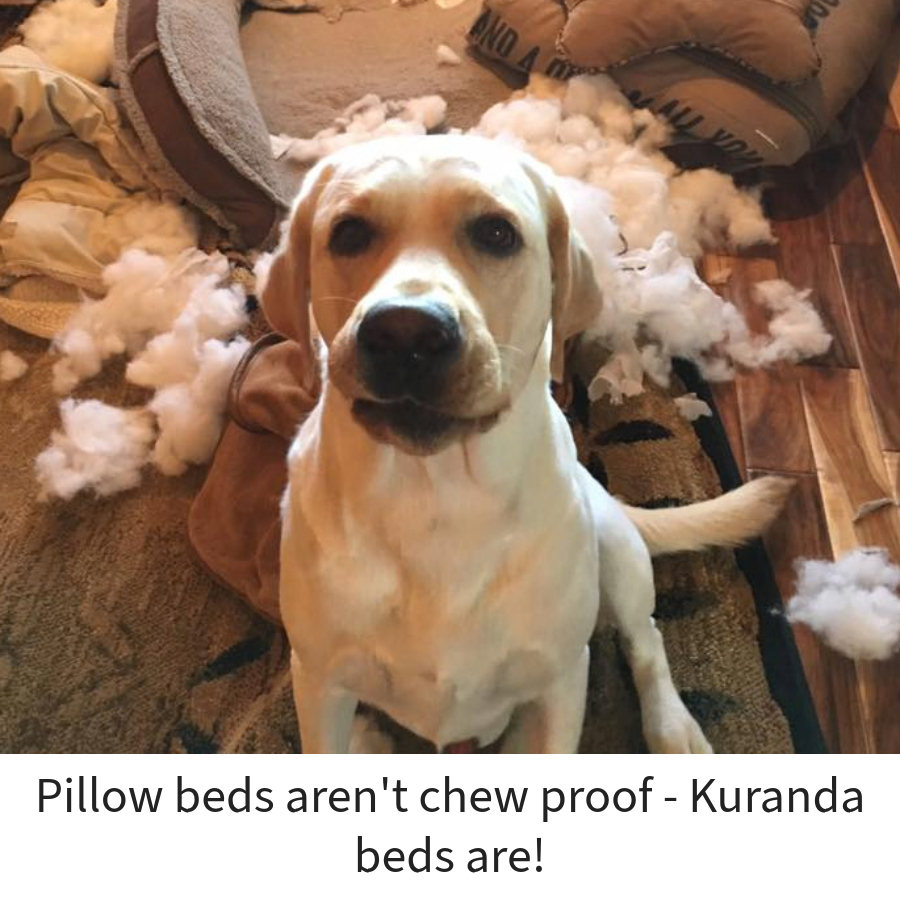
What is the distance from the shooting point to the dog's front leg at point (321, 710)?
4.14 ft

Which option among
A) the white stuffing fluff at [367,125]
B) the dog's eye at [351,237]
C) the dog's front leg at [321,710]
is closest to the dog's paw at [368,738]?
the dog's front leg at [321,710]

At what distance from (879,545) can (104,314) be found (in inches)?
63.1

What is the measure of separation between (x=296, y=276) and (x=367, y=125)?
1.45 m

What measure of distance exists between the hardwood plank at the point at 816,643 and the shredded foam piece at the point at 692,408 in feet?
0.50

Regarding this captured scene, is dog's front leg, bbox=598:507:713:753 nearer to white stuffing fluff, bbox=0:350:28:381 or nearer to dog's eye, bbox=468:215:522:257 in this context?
dog's eye, bbox=468:215:522:257

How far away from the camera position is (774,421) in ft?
6.59

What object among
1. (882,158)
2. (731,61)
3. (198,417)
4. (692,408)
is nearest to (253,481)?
(198,417)

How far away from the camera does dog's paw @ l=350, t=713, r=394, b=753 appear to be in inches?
58.7

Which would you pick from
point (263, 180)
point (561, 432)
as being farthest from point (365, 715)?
point (263, 180)

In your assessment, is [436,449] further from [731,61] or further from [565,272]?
[731,61]

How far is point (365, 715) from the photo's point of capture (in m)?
1.54

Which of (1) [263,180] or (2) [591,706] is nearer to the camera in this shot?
(2) [591,706]

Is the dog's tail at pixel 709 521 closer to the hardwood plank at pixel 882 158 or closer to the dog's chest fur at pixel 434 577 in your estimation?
the dog's chest fur at pixel 434 577

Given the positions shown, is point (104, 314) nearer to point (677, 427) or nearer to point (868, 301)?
point (677, 427)
